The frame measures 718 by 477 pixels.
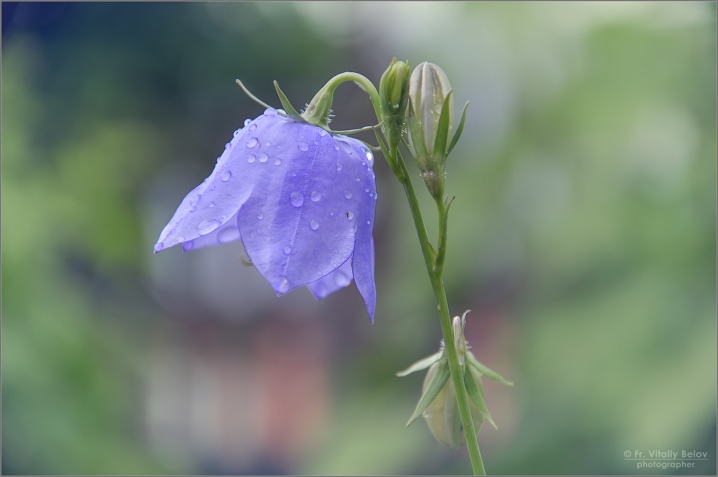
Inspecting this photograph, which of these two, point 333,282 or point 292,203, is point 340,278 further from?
point 292,203

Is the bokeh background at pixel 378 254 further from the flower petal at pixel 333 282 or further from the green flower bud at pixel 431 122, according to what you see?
the green flower bud at pixel 431 122

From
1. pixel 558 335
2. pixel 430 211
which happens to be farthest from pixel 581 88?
pixel 558 335

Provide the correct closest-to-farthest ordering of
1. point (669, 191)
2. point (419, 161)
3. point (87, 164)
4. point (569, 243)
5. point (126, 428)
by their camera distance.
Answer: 1. point (419, 161)
2. point (669, 191)
3. point (569, 243)
4. point (126, 428)
5. point (87, 164)

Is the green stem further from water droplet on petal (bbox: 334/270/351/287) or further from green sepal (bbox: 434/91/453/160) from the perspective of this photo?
water droplet on petal (bbox: 334/270/351/287)

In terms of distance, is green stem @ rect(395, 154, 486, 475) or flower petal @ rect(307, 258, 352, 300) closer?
green stem @ rect(395, 154, 486, 475)

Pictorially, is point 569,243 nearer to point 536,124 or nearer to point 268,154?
point 536,124

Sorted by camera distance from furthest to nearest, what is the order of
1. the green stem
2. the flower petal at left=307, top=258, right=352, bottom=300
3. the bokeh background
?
1. the bokeh background
2. the flower petal at left=307, top=258, right=352, bottom=300
3. the green stem

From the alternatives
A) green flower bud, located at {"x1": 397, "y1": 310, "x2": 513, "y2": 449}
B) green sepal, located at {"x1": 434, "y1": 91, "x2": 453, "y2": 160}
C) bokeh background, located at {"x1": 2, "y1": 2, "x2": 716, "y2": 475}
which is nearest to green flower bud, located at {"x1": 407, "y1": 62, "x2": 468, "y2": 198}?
green sepal, located at {"x1": 434, "y1": 91, "x2": 453, "y2": 160}
